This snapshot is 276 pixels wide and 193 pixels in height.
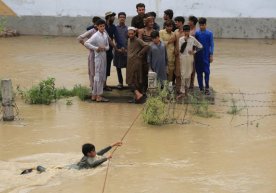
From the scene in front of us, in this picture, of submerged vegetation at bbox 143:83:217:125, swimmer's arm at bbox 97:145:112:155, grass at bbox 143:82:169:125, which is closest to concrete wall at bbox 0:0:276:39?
submerged vegetation at bbox 143:83:217:125

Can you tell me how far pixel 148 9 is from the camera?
17.7 meters

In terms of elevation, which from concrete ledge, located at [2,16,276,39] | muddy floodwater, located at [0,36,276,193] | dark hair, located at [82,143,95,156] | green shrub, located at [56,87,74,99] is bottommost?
muddy floodwater, located at [0,36,276,193]

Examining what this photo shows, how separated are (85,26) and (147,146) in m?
11.6

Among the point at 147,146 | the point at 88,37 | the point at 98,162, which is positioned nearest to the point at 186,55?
the point at 88,37

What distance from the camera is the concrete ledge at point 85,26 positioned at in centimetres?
1742

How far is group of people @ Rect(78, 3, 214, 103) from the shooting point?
9.34m

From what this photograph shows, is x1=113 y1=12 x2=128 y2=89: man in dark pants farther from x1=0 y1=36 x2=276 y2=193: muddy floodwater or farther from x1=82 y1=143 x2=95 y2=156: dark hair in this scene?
x1=82 y1=143 x2=95 y2=156: dark hair

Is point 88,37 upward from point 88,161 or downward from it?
upward

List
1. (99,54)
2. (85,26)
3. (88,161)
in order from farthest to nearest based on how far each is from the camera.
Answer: (85,26) → (99,54) → (88,161)

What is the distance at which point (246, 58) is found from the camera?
48.3ft

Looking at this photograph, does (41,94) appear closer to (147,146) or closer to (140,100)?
(140,100)

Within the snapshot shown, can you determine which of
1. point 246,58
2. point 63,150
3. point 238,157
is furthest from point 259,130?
point 246,58

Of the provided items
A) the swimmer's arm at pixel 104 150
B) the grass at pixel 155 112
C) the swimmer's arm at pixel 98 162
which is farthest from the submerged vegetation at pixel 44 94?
the swimmer's arm at pixel 98 162

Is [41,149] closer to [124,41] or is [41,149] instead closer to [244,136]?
[244,136]
